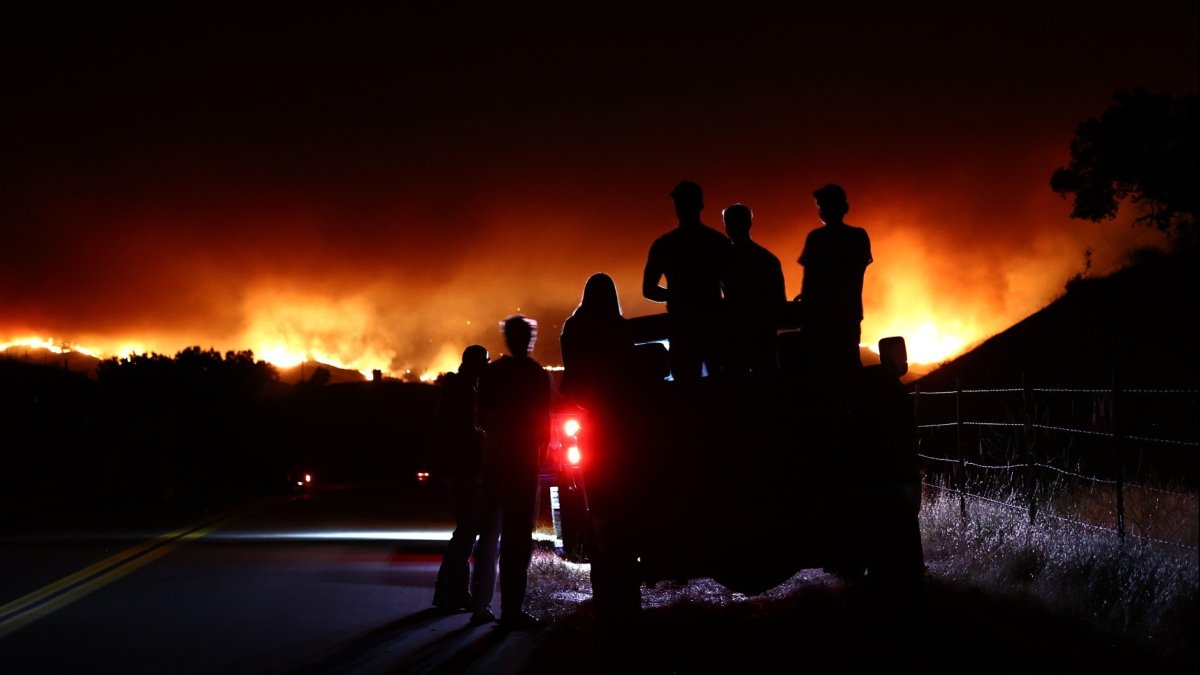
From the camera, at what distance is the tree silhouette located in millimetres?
34500

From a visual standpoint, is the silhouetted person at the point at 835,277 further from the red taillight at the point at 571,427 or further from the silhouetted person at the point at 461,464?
the silhouetted person at the point at 461,464

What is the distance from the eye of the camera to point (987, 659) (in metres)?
6.32

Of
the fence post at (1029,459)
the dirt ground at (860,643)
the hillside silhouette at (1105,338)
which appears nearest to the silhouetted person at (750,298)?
the dirt ground at (860,643)

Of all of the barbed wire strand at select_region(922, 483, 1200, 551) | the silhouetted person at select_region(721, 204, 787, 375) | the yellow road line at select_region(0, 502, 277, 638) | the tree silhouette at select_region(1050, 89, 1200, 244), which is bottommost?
the yellow road line at select_region(0, 502, 277, 638)

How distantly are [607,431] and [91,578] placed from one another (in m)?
7.29

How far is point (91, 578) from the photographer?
36.5ft

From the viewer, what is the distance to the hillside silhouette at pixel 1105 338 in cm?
2778

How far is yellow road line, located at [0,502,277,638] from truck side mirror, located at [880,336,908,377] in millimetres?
6438

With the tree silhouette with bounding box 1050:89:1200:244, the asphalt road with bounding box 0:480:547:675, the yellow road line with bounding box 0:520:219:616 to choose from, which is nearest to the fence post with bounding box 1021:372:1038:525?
the asphalt road with bounding box 0:480:547:675

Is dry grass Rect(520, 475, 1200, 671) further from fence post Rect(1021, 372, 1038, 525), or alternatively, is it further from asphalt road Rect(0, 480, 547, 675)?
asphalt road Rect(0, 480, 547, 675)

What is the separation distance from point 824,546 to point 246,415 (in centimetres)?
5628

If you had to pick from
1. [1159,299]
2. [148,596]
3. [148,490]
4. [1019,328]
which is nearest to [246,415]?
[148,490]

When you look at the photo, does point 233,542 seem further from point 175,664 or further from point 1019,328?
point 1019,328

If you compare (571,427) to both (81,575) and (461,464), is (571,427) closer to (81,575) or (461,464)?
(461,464)
